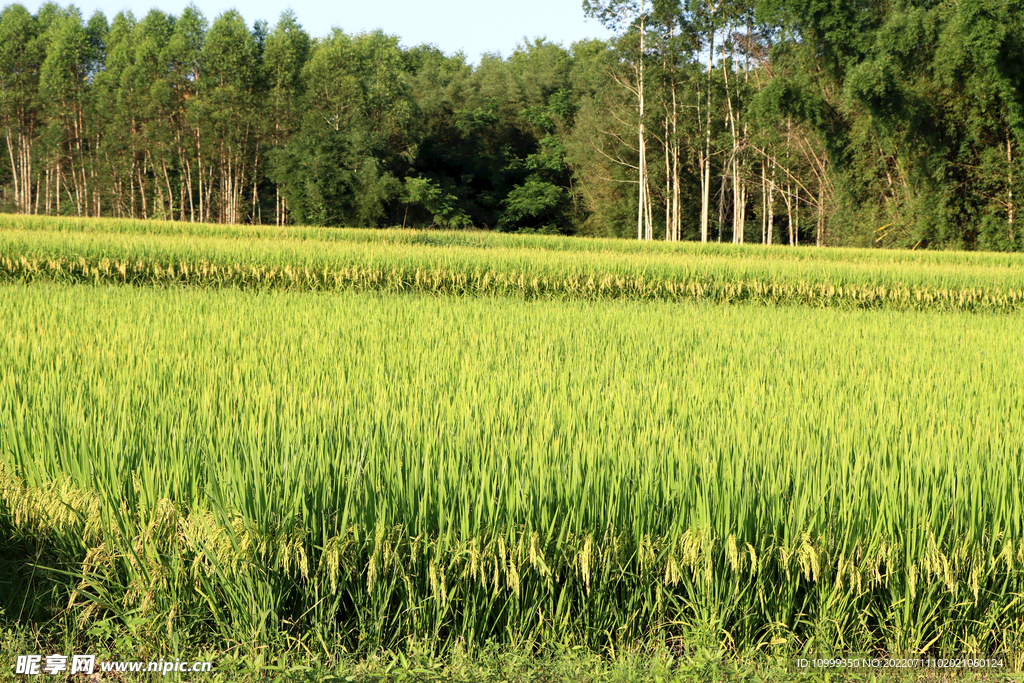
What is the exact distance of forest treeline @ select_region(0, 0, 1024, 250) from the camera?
86.4 feet

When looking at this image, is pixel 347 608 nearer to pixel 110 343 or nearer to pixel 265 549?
pixel 265 549

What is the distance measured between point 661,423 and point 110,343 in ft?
12.3

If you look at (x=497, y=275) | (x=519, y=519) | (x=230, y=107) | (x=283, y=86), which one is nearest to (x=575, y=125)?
(x=283, y=86)

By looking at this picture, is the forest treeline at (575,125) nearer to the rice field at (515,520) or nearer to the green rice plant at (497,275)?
the green rice plant at (497,275)

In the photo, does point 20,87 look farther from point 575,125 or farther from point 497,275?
point 497,275

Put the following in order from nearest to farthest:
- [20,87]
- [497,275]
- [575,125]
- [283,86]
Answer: [497,275]
[283,86]
[575,125]
[20,87]

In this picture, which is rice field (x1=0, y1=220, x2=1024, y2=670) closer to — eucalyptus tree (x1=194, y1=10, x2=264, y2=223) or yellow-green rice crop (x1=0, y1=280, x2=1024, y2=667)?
yellow-green rice crop (x1=0, y1=280, x2=1024, y2=667)

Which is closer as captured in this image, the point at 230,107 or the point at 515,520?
the point at 515,520

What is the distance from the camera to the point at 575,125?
49.8 m

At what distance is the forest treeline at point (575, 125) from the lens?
26328mm

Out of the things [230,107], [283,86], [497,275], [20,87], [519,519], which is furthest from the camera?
[20,87]

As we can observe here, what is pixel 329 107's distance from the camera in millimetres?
45594

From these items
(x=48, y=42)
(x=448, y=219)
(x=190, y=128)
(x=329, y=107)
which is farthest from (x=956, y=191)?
(x=48, y=42)

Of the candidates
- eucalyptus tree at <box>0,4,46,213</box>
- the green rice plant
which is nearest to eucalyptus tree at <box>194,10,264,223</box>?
eucalyptus tree at <box>0,4,46,213</box>
